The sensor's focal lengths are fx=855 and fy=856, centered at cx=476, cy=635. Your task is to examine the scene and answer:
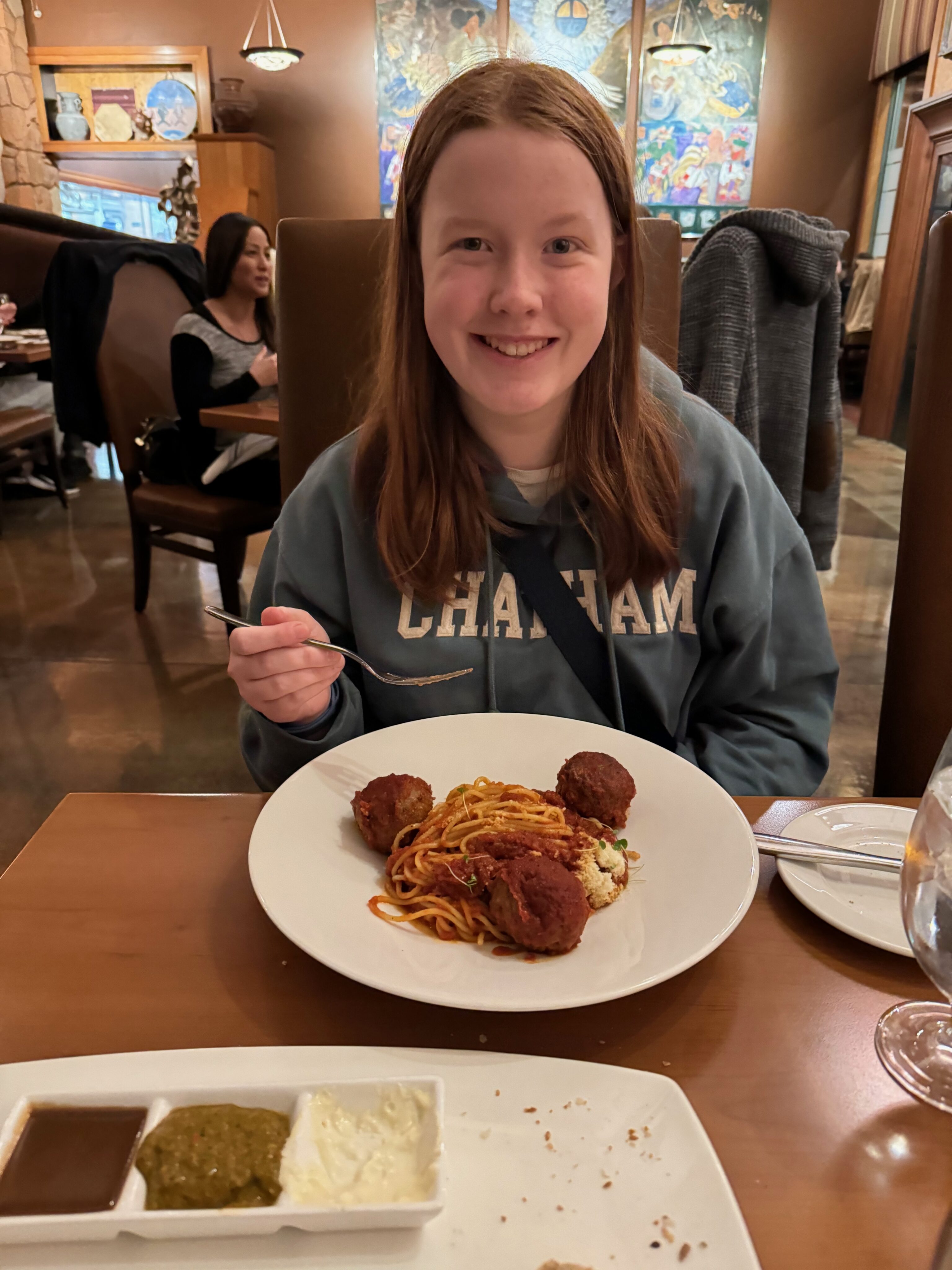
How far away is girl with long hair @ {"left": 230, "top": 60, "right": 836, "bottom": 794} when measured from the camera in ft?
3.66

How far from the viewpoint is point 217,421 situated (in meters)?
2.83

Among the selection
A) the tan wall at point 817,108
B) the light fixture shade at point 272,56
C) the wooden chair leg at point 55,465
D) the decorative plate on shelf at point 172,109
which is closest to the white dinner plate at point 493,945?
the wooden chair leg at point 55,465

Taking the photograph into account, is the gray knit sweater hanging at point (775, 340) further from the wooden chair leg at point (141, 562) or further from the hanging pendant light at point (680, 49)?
the hanging pendant light at point (680, 49)

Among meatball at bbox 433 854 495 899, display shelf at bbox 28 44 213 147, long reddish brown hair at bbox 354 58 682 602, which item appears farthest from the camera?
display shelf at bbox 28 44 213 147

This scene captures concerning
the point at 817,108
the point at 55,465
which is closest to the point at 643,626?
the point at 55,465

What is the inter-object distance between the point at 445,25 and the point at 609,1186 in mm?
10217

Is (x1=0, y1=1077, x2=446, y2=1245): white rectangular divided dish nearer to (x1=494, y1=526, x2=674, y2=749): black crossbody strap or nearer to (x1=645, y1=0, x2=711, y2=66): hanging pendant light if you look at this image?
(x1=494, y1=526, x2=674, y2=749): black crossbody strap

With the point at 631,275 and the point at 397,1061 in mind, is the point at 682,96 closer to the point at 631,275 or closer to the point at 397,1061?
the point at 631,275

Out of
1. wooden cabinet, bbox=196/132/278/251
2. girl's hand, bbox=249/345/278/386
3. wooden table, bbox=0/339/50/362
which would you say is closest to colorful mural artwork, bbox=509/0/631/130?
wooden cabinet, bbox=196/132/278/251

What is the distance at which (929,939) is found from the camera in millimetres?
558

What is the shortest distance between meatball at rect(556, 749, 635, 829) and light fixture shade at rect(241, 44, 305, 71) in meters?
9.18

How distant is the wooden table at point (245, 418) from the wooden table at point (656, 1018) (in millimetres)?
2049

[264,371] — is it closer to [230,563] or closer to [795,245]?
[230,563]

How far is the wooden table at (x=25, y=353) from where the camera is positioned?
430 centimetres
